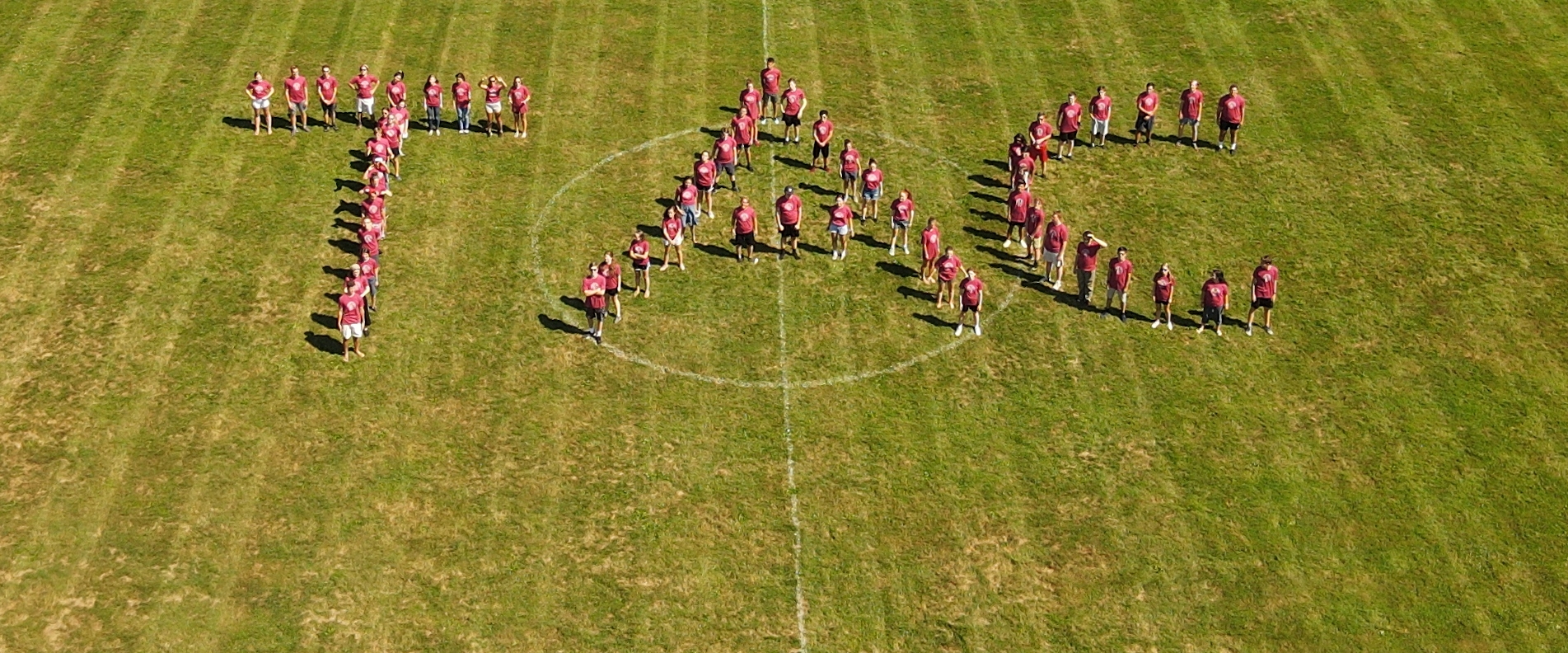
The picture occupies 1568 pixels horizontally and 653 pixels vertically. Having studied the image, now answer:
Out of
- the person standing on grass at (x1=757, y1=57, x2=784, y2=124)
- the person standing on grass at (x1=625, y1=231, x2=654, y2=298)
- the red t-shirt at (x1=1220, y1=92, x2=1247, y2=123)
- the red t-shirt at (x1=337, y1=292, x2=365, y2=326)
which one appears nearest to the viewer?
the red t-shirt at (x1=337, y1=292, x2=365, y2=326)

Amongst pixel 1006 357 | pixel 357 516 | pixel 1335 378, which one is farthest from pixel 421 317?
pixel 1335 378

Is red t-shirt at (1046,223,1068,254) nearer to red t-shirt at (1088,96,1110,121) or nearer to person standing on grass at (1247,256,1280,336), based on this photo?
person standing on grass at (1247,256,1280,336)

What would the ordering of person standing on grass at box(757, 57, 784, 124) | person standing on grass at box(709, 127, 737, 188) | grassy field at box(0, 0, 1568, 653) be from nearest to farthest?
grassy field at box(0, 0, 1568, 653) < person standing on grass at box(709, 127, 737, 188) < person standing on grass at box(757, 57, 784, 124)

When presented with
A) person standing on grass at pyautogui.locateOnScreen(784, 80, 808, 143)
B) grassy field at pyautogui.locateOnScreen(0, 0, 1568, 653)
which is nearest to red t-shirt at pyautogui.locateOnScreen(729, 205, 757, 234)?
grassy field at pyautogui.locateOnScreen(0, 0, 1568, 653)

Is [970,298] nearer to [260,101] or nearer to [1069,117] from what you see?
[1069,117]

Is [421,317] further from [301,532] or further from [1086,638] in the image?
[1086,638]

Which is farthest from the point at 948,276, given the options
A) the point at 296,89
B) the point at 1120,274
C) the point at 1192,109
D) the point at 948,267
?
the point at 296,89

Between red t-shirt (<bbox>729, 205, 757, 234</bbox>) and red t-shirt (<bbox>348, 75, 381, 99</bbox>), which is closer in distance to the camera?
red t-shirt (<bbox>729, 205, 757, 234</bbox>)
